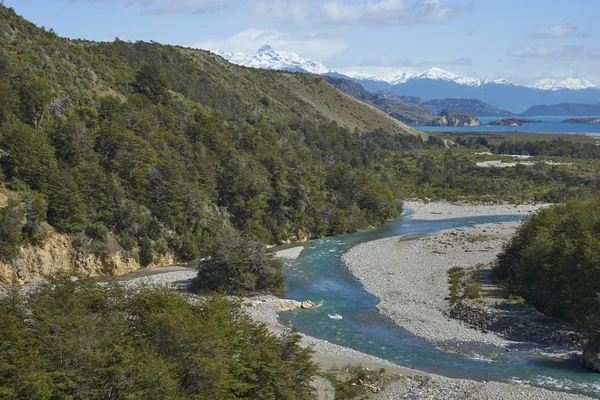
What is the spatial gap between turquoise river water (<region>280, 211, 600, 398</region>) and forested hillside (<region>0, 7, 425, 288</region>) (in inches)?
376

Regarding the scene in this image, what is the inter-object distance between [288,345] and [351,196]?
58955 mm

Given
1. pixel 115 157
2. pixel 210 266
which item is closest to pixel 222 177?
pixel 115 157

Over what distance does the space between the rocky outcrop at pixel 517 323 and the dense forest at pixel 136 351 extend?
17.7 metres

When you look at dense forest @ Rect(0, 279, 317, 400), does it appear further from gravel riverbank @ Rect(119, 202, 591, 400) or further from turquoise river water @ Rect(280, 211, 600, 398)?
turquoise river water @ Rect(280, 211, 600, 398)

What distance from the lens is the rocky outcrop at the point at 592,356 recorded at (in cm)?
3098

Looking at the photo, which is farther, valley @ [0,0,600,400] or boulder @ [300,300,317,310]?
boulder @ [300,300,317,310]

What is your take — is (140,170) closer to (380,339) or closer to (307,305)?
(307,305)

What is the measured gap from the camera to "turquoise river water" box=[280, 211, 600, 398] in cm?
3066

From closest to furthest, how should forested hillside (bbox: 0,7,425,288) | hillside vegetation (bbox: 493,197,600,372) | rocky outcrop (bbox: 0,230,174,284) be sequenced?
hillside vegetation (bbox: 493,197,600,372), rocky outcrop (bbox: 0,230,174,284), forested hillside (bbox: 0,7,425,288)

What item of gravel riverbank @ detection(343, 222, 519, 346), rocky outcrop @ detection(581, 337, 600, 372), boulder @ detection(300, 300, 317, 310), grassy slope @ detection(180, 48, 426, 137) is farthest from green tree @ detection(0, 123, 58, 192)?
grassy slope @ detection(180, 48, 426, 137)

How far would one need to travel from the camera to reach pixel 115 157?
59.9 metres

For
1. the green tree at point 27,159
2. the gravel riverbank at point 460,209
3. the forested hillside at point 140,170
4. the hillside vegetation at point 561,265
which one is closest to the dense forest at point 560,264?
the hillside vegetation at point 561,265

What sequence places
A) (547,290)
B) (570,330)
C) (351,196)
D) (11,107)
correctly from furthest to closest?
(351,196)
(11,107)
(547,290)
(570,330)

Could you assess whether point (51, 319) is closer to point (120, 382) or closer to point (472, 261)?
point (120, 382)
